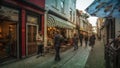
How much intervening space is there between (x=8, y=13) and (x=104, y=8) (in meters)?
6.65

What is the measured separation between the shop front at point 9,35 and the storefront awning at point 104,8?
19.6ft

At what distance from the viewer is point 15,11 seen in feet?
39.8

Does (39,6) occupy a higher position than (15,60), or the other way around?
(39,6)

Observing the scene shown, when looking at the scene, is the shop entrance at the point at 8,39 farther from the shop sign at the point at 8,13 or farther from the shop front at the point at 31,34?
the shop front at the point at 31,34

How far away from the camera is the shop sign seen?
35.1 ft

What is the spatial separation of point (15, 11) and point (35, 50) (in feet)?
14.0

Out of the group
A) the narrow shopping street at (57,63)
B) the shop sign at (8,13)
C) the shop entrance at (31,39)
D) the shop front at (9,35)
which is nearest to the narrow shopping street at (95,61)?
the narrow shopping street at (57,63)

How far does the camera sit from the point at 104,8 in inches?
239

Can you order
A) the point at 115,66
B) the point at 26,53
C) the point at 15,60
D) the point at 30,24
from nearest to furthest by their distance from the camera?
the point at 115,66 < the point at 15,60 < the point at 26,53 < the point at 30,24

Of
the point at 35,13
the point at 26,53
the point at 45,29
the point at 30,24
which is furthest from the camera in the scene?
the point at 45,29

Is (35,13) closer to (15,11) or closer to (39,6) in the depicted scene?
(39,6)

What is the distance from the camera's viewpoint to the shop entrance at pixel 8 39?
11.7 m

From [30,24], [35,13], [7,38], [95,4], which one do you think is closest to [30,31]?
[30,24]

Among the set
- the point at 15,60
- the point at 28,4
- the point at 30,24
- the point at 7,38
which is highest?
the point at 28,4
